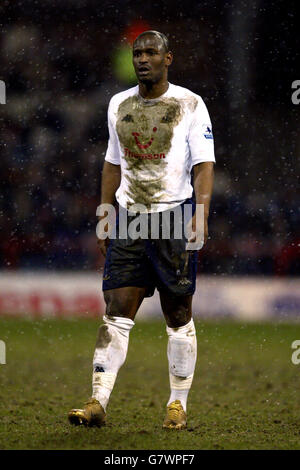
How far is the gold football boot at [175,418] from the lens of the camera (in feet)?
Result: 16.4

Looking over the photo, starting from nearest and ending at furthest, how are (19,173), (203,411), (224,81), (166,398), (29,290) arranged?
1. (203,411)
2. (166,398)
3. (29,290)
4. (19,173)
5. (224,81)

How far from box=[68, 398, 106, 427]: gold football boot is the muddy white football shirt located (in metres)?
1.10

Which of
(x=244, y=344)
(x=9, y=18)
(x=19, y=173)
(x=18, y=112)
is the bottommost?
(x=244, y=344)

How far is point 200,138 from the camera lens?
4.92 metres

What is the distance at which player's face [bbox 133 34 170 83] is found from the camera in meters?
4.88

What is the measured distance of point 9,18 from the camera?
1642 centimetres

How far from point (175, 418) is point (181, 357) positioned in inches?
13.6

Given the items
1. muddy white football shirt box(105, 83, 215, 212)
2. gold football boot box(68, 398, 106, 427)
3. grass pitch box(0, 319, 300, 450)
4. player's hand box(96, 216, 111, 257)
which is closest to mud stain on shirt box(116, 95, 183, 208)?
muddy white football shirt box(105, 83, 215, 212)

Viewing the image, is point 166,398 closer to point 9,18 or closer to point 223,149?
point 223,149

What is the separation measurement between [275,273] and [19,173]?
4.43 meters

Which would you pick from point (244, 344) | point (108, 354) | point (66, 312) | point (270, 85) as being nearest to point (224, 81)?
point (270, 85)

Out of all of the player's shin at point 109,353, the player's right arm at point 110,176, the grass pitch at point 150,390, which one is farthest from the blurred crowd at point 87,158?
the player's shin at point 109,353

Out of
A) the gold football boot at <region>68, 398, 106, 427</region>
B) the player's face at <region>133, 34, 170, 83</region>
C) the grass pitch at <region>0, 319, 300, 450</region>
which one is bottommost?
the grass pitch at <region>0, 319, 300, 450</region>

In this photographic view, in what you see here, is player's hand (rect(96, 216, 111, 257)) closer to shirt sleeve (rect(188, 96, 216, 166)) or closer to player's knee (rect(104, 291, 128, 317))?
player's knee (rect(104, 291, 128, 317))
